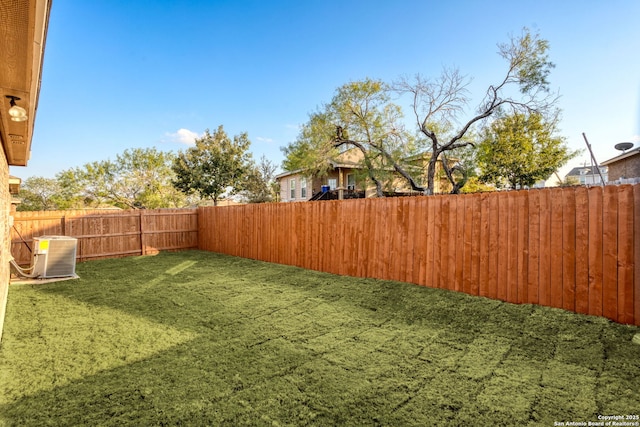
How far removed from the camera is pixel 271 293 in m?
5.49

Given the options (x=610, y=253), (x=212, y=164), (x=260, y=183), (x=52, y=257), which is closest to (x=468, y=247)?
(x=610, y=253)

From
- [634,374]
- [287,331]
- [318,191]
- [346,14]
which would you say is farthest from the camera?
[318,191]

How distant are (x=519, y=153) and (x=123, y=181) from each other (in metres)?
28.2

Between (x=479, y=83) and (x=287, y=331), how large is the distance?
12.6 m

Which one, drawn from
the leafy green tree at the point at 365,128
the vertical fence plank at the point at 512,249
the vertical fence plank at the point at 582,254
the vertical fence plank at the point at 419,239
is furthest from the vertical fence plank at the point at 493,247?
the leafy green tree at the point at 365,128

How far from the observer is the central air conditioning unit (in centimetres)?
687

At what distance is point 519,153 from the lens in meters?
15.3

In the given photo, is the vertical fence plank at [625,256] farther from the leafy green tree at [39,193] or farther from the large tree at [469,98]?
the leafy green tree at [39,193]

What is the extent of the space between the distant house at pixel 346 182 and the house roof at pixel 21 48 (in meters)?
13.5

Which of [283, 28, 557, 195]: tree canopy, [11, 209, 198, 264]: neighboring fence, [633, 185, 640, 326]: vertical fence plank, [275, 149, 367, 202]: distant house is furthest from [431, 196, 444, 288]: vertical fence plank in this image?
[275, 149, 367, 202]: distant house

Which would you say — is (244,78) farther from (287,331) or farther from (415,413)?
(415,413)

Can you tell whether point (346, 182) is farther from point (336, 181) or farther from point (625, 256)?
point (625, 256)

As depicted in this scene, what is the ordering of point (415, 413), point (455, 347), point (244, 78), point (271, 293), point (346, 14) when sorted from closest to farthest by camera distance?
point (415, 413)
point (455, 347)
point (271, 293)
point (346, 14)
point (244, 78)

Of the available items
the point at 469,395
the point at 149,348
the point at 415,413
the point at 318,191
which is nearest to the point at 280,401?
the point at 415,413
